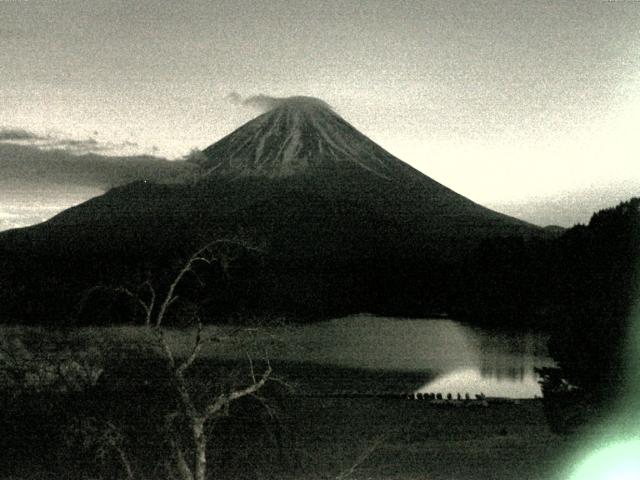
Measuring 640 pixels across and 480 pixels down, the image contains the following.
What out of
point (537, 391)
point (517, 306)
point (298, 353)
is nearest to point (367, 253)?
point (517, 306)

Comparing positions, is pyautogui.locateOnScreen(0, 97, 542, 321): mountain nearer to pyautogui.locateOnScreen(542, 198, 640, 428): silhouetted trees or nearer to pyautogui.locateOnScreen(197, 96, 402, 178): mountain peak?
pyautogui.locateOnScreen(197, 96, 402, 178): mountain peak

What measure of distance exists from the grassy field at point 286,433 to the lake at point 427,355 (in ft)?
7.82

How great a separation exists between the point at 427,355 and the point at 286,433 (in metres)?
15.0

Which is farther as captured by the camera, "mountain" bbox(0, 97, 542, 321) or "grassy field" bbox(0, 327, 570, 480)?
"mountain" bbox(0, 97, 542, 321)

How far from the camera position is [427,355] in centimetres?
2669

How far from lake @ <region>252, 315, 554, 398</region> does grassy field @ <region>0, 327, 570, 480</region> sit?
93.9 inches

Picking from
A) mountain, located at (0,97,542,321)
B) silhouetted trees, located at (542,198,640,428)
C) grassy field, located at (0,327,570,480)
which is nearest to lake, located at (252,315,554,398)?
grassy field, located at (0,327,570,480)

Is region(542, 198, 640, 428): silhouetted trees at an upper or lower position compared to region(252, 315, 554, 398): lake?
upper

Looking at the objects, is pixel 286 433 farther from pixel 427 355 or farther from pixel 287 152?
pixel 287 152

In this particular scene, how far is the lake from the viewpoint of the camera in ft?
66.4

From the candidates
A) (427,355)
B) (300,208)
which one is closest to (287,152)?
(300,208)

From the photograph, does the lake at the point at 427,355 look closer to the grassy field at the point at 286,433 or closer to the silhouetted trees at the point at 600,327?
the grassy field at the point at 286,433

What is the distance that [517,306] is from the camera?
143 feet

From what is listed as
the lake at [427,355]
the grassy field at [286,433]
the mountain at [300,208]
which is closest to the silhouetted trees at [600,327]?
the grassy field at [286,433]
